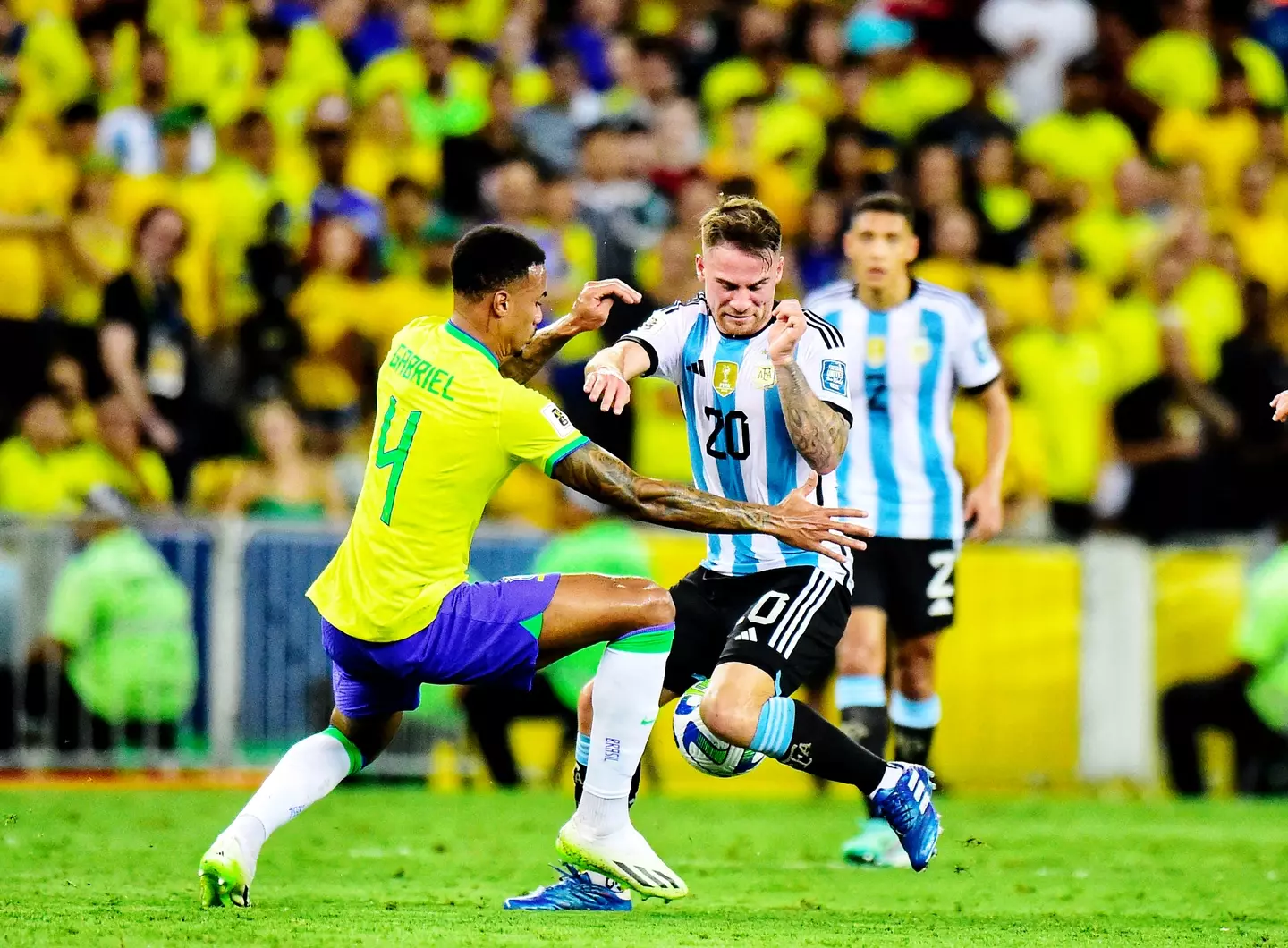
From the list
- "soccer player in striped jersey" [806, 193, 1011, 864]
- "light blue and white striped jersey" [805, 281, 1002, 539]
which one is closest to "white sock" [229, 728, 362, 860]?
"soccer player in striped jersey" [806, 193, 1011, 864]

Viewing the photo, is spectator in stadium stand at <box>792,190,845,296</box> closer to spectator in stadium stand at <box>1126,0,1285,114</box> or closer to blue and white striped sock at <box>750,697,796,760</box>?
spectator in stadium stand at <box>1126,0,1285,114</box>

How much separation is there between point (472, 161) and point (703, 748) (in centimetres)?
905

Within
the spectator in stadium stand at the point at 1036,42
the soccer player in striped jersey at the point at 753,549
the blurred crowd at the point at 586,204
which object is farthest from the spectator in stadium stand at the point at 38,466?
the spectator in stadium stand at the point at 1036,42

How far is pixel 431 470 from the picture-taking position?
670 cm

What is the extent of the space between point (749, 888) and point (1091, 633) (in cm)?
614

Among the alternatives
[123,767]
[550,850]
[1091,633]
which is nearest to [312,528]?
[123,767]

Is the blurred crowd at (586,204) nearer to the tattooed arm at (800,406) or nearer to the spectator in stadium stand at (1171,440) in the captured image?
the spectator in stadium stand at (1171,440)

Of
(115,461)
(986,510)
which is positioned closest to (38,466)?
(115,461)

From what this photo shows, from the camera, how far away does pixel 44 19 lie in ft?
52.1

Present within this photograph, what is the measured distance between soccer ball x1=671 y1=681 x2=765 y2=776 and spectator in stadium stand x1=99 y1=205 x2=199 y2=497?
6.96 metres

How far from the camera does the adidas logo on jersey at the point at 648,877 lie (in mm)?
6961

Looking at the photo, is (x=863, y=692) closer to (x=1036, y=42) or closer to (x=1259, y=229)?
(x=1259, y=229)

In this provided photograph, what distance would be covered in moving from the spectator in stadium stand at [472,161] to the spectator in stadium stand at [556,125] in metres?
A: 0.29

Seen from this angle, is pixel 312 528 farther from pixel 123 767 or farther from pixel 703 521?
pixel 703 521
